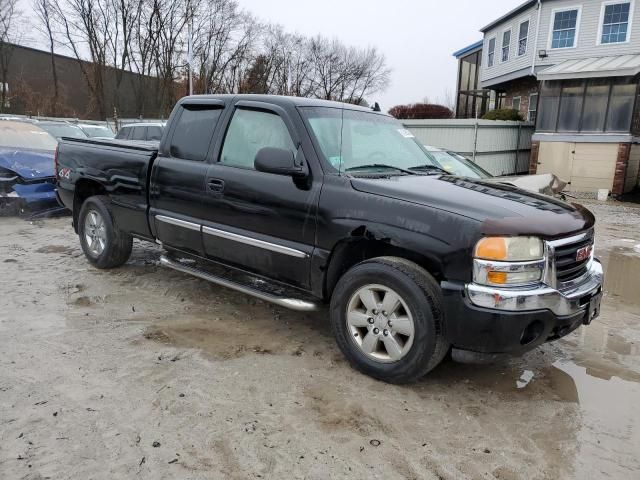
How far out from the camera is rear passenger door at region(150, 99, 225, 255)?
177 inches

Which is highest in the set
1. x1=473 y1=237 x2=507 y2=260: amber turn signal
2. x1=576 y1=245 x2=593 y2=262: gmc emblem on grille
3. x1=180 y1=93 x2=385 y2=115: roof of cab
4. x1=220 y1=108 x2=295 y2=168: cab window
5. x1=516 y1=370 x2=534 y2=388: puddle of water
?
x1=180 y1=93 x2=385 y2=115: roof of cab

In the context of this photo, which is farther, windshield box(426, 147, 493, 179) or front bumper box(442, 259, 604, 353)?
windshield box(426, 147, 493, 179)

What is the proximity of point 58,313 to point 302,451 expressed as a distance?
9.51 ft

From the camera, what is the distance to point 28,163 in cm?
891

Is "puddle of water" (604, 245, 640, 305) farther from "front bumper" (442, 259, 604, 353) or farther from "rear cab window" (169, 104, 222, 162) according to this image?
"rear cab window" (169, 104, 222, 162)

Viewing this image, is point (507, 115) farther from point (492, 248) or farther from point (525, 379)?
point (492, 248)

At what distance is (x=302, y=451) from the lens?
270 centimetres

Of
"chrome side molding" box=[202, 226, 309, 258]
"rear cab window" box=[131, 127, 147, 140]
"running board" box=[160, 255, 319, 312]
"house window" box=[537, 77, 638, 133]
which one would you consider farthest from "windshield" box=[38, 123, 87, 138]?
"house window" box=[537, 77, 638, 133]

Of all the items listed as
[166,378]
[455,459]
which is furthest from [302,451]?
[166,378]

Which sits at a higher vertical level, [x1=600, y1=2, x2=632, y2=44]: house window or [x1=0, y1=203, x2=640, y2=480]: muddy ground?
[x1=600, y1=2, x2=632, y2=44]: house window

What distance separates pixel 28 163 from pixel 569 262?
29.2 feet

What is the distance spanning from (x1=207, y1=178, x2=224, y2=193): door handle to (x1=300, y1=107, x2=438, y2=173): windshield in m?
0.92

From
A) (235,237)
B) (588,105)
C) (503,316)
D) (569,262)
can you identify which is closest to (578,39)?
(588,105)

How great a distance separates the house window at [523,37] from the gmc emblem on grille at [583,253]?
22.7m
